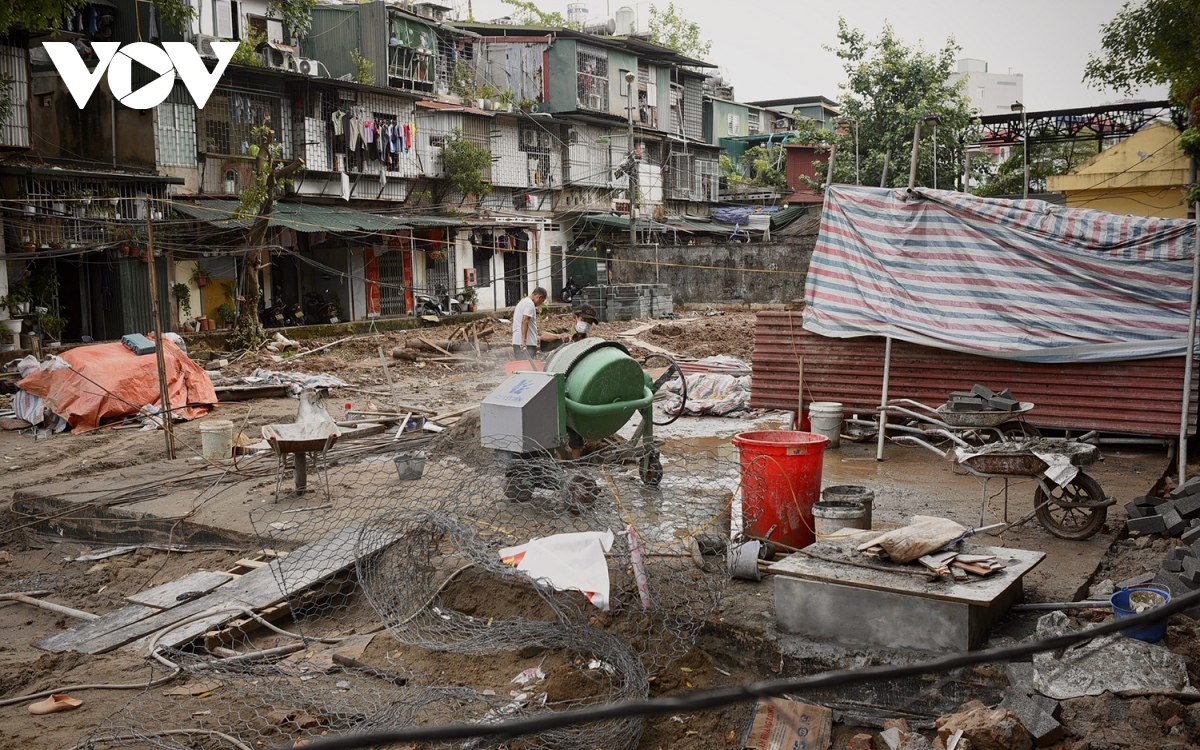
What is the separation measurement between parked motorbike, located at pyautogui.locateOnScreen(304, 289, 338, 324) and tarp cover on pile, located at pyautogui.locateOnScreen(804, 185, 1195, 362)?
65.4ft

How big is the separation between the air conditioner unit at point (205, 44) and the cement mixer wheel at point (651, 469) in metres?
21.0

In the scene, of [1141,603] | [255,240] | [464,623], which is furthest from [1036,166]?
[464,623]

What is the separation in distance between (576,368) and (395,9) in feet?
85.0

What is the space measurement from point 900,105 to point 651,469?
2565cm

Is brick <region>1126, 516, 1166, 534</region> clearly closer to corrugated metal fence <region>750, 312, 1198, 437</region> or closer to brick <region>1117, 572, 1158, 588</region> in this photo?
brick <region>1117, 572, 1158, 588</region>

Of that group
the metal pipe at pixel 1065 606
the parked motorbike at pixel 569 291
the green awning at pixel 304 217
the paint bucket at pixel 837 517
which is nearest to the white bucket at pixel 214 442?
the paint bucket at pixel 837 517

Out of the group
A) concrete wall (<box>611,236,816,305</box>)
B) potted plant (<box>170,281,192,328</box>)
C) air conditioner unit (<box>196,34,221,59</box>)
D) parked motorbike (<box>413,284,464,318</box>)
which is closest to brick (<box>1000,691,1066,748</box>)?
potted plant (<box>170,281,192,328</box>)

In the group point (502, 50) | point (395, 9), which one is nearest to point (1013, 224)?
point (395, 9)

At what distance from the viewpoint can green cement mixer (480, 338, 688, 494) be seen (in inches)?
291

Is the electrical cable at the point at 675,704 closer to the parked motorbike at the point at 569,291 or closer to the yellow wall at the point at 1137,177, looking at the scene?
the yellow wall at the point at 1137,177

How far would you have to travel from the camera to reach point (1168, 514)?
21.7 ft

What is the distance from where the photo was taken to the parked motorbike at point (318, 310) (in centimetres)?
2764

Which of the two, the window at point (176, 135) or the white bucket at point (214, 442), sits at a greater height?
the window at point (176, 135)

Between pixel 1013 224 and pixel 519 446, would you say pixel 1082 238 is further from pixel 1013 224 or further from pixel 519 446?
pixel 519 446
